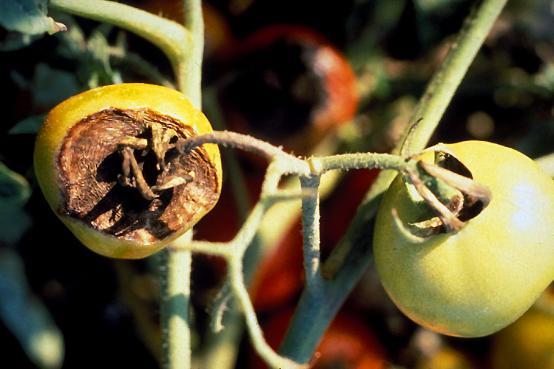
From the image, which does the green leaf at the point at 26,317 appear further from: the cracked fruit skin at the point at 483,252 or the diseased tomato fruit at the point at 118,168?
the cracked fruit skin at the point at 483,252

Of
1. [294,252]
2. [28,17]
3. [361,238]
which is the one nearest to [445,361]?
[294,252]

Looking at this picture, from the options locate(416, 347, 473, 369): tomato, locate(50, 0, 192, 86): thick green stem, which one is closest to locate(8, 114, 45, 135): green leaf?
locate(50, 0, 192, 86): thick green stem

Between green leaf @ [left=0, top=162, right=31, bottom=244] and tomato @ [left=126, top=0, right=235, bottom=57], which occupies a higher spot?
tomato @ [left=126, top=0, right=235, bottom=57]

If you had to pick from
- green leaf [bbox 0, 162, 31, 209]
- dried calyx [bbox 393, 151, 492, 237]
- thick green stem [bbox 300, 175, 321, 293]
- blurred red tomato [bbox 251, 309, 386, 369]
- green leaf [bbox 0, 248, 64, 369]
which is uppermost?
dried calyx [bbox 393, 151, 492, 237]

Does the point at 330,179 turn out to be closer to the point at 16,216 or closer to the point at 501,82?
the point at 501,82

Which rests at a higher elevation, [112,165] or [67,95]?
[112,165]

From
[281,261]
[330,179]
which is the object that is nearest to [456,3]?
[330,179]

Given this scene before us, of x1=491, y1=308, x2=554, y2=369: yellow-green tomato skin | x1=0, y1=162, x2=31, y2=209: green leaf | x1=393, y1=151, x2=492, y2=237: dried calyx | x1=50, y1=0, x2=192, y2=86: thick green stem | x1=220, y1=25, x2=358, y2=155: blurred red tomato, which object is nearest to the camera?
x1=393, y1=151, x2=492, y2=237: dried calyx

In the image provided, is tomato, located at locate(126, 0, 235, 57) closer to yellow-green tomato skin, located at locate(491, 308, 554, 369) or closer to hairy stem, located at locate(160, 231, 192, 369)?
hairy stem, located at locate(160, 231, 192, 369)
